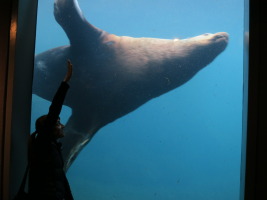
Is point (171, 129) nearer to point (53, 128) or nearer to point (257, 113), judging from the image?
point (257, 113)

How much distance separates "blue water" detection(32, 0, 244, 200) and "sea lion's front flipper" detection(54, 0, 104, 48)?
2207cm

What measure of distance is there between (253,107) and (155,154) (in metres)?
39.1

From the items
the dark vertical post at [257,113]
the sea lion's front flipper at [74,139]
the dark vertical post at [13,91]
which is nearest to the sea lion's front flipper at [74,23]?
the sea lion's front flipper at [74,139]

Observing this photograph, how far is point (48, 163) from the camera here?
140 centimetres

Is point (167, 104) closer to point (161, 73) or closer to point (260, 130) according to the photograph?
point (161, 73)

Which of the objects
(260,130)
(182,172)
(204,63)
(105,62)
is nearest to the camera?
(260,130)

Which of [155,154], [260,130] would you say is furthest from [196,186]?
[260,130]

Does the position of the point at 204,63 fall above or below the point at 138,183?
above

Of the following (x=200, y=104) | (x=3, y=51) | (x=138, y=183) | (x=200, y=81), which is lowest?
(x=138, y=183)

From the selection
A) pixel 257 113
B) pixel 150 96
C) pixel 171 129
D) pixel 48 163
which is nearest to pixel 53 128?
pixel 48 163

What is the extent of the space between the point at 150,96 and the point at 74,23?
1.72 m

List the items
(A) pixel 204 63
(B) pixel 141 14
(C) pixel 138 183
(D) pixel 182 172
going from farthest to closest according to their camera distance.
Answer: (D) pixel 182 172, (C) pixel 138 183, (B) pixel 141 14, (A) pixel 204 63

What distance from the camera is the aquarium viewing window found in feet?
14.4

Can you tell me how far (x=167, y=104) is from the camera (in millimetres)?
39312
